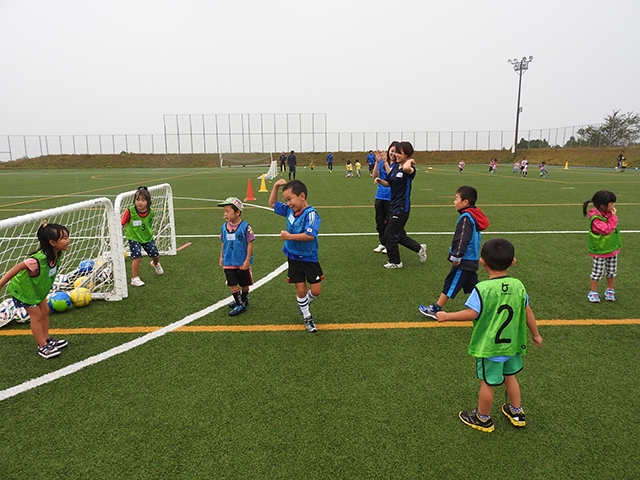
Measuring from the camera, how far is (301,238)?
4273mm

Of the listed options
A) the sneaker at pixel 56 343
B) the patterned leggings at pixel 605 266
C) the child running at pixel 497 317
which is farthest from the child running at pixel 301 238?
the patterned leggings at pixel 605 266

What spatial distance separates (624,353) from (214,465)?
3898mm

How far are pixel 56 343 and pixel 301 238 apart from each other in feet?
8.66

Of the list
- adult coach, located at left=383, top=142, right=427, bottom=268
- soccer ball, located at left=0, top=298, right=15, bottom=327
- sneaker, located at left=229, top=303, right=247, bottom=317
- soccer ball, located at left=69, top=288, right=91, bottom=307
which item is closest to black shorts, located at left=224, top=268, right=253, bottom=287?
sneaker, located at left=229, top=303, right=247, bottom=317

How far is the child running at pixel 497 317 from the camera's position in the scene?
2.79m

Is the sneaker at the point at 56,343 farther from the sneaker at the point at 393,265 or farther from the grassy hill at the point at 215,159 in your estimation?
the grassy hill at the point at 215,159

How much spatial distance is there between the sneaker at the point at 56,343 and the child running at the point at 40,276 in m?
0.05

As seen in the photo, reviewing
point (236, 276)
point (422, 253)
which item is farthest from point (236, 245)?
point (422, 253)

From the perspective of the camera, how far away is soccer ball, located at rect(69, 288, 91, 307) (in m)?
5.43

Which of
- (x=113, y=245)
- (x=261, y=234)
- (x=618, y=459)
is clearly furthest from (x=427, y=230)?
(x=618, y=459)

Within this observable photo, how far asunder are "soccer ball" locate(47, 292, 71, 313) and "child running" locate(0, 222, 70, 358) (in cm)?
125

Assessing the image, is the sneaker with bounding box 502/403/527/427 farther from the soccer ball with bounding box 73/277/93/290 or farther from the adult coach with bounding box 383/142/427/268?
the soccer ball with bounding box 73/277/93/290

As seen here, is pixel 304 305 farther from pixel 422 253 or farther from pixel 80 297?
pixel 422 253

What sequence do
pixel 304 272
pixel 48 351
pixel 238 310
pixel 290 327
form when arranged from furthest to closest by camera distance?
pixel 238 310
pixel 290 327
pixel 304 272
pixel 48 351
